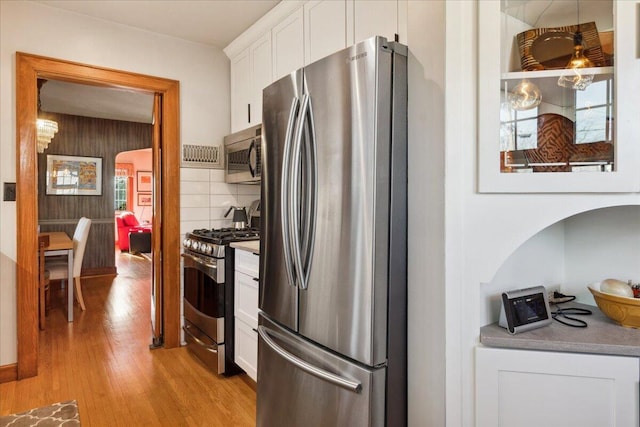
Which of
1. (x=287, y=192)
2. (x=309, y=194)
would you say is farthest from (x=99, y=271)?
(x=309, y=194)

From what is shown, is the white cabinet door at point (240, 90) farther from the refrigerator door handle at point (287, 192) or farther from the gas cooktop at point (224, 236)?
the refrigerator door handle at point (287, 192)

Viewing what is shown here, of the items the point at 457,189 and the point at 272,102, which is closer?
the point at 457,189

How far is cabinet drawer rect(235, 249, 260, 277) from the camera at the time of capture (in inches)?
89.3

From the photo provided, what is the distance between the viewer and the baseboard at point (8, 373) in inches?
102

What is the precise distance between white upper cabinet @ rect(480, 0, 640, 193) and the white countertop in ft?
4.61

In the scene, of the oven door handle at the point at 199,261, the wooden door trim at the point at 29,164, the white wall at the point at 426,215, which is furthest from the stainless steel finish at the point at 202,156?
the white wall at the point at 426,215

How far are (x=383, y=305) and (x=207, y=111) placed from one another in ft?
8.94

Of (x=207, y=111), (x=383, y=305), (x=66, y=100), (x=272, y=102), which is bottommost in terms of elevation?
(x=383, y=305)

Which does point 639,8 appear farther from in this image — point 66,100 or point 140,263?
point 140,263

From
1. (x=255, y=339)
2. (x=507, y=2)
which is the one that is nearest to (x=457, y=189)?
(x=507, y=2)

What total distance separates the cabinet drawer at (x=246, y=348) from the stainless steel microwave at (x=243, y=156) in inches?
43.1

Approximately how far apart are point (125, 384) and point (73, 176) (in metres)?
4.77

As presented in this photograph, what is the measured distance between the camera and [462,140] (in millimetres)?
1188

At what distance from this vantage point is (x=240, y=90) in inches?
130
